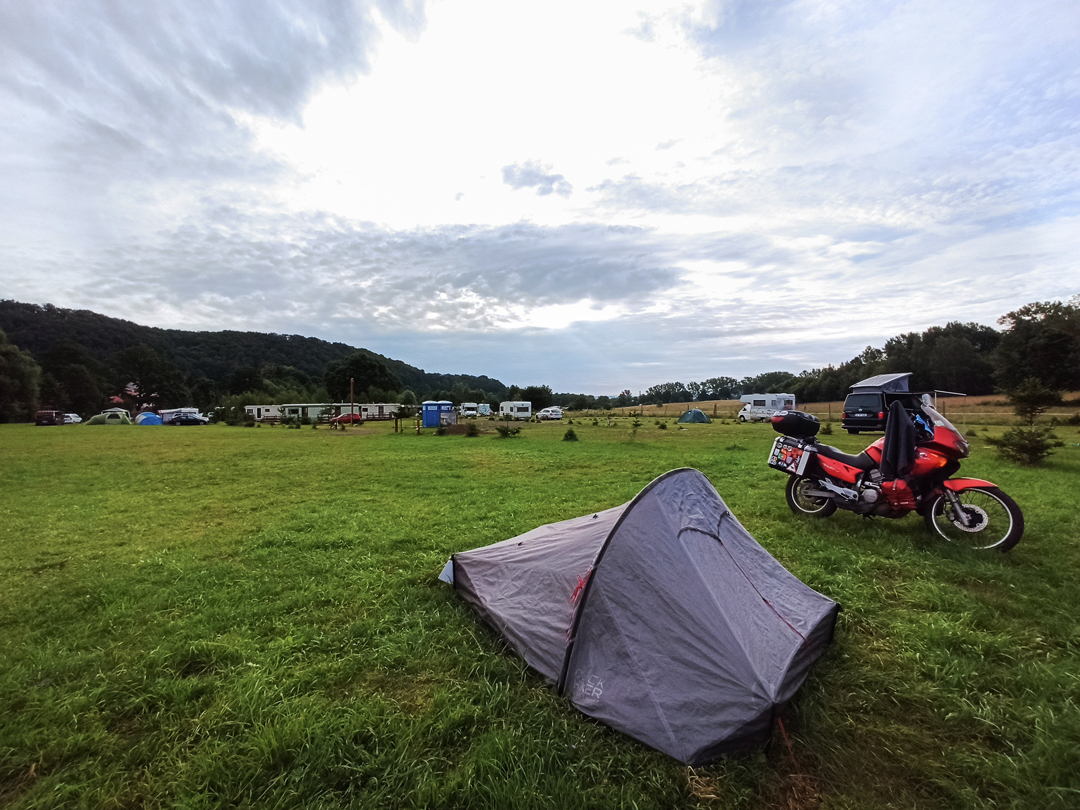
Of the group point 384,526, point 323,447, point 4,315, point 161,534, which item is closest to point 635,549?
point 384,526

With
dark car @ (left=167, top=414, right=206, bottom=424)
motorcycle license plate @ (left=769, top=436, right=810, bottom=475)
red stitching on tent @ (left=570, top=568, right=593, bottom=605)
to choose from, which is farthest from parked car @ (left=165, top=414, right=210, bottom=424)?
red stitching on tent @ (left=570, top=568, right=593, bottom=605)

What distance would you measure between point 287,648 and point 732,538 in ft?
11.2

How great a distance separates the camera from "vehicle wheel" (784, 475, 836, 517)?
22.2 ft

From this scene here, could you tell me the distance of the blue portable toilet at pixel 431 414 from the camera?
31.7 m

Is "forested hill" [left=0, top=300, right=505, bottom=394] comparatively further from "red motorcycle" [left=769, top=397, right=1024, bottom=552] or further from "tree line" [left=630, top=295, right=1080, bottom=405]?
"red motorcycle" [left=769, top=397, right=1024, bottom=552]

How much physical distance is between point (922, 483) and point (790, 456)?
4.77 feet

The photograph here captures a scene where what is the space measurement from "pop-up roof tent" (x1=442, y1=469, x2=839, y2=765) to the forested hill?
71939 millimetres

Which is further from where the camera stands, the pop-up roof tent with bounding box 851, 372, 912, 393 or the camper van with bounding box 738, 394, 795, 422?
the camper van with bounding box 738, 394, 795, 422

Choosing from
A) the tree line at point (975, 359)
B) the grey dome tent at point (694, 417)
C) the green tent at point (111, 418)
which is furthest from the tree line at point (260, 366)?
the grey dome tent at point (694, 417)

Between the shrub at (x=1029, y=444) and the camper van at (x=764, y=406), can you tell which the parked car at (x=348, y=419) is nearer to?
the camper van at (x=764, y=406)

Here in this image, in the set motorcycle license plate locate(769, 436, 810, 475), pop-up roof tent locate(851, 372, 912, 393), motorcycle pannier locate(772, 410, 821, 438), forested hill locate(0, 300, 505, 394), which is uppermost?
forested hill locate(0, 300, 505, 394)

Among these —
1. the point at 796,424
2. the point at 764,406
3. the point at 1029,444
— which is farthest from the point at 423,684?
the point at 764,406

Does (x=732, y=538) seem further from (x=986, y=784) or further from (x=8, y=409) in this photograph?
(x=8, y=409)

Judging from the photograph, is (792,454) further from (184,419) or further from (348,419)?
(184,419)
